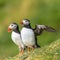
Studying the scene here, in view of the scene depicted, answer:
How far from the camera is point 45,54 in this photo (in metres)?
15.9

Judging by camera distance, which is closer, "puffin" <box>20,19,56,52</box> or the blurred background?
"puffin" <box>20,19,56,52</box>

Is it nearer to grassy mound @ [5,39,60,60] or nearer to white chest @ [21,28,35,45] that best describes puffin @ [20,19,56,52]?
white chest @ [21,28,35,45]

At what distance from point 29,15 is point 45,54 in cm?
1315

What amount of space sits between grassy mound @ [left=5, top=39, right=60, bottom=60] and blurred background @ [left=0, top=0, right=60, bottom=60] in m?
8.86

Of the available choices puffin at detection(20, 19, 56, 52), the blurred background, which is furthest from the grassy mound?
the blurred background

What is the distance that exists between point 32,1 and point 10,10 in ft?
3.06

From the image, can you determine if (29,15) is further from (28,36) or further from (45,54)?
(45,54)

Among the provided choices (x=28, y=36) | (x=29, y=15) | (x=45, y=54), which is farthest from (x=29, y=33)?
(x=29, y=15)

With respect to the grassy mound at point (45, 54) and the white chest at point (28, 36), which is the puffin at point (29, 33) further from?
the grassy mound at point (45, 54)

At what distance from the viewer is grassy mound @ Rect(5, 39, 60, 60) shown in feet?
51.5

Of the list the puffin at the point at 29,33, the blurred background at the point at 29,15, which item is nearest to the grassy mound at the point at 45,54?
the puffin at the point at 29,33

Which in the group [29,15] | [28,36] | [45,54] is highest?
[28,36]

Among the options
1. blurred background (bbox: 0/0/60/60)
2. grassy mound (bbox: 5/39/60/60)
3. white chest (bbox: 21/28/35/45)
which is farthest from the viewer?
blurred background (bbox: 0/0/60/60)

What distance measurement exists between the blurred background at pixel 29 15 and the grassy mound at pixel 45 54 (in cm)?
886
